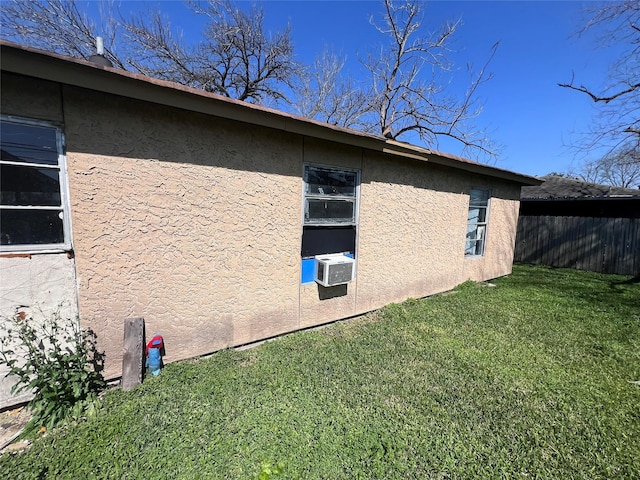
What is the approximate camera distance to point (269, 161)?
12.0 feet

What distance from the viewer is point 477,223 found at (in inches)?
292

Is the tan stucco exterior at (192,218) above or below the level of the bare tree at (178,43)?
below

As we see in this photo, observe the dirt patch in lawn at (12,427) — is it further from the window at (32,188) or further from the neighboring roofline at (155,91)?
the neighboring roofline at (155,91)

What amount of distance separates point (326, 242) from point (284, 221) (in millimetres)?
832

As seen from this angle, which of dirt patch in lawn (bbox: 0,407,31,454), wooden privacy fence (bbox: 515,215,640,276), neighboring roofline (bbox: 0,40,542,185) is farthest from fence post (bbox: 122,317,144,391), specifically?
wooden privacy fence (bbox: 515,215,640,276)

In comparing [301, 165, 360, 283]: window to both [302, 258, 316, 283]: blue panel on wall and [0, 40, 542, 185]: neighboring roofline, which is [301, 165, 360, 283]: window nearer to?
[302, 258, 316, 283]: blue panel on wall

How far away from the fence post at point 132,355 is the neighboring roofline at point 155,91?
226cm

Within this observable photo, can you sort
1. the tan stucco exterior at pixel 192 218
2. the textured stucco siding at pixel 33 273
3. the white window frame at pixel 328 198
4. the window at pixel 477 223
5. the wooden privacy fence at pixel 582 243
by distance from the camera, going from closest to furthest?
the textured stucco siding at pixel 33 273 < the tan stucco exterior at pixel 192 218 < the white window frame at pixel 328 198 < the window at pixel 477 223 < the wooden privacy fence at pixel 582 243

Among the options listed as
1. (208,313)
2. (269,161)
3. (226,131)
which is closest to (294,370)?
(208,313)

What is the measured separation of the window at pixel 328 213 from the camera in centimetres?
413

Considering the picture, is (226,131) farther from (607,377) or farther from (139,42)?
(139,42)

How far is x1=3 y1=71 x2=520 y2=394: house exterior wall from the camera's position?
2682mm

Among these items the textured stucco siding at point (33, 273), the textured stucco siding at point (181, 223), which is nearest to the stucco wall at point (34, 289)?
the textured stucco siding at point (33, 273)

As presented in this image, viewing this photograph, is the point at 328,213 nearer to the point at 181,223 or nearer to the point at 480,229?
the point at 181,223
